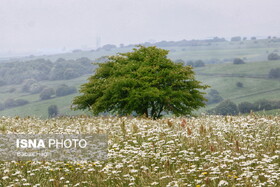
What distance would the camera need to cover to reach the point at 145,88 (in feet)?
86.7

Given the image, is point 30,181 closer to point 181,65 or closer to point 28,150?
point 28,150

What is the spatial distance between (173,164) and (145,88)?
16884 millimetres

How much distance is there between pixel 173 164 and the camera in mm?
9711

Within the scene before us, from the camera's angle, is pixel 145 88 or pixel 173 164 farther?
pixel 145 88

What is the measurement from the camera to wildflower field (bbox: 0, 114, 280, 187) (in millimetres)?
Answer: 8797

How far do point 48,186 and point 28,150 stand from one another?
111 inches

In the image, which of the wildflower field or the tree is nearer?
the wildflower field

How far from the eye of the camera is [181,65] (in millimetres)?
28828

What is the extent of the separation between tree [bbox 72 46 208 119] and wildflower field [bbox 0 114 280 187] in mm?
12515

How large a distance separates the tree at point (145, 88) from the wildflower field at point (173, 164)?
1252 cm

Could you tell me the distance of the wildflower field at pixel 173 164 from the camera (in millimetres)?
8797

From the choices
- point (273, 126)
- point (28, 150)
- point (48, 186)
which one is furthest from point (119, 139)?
point (273, 126)

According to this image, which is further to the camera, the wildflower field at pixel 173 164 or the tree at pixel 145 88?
the tree at pixel 145 88

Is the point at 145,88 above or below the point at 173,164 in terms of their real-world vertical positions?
above
